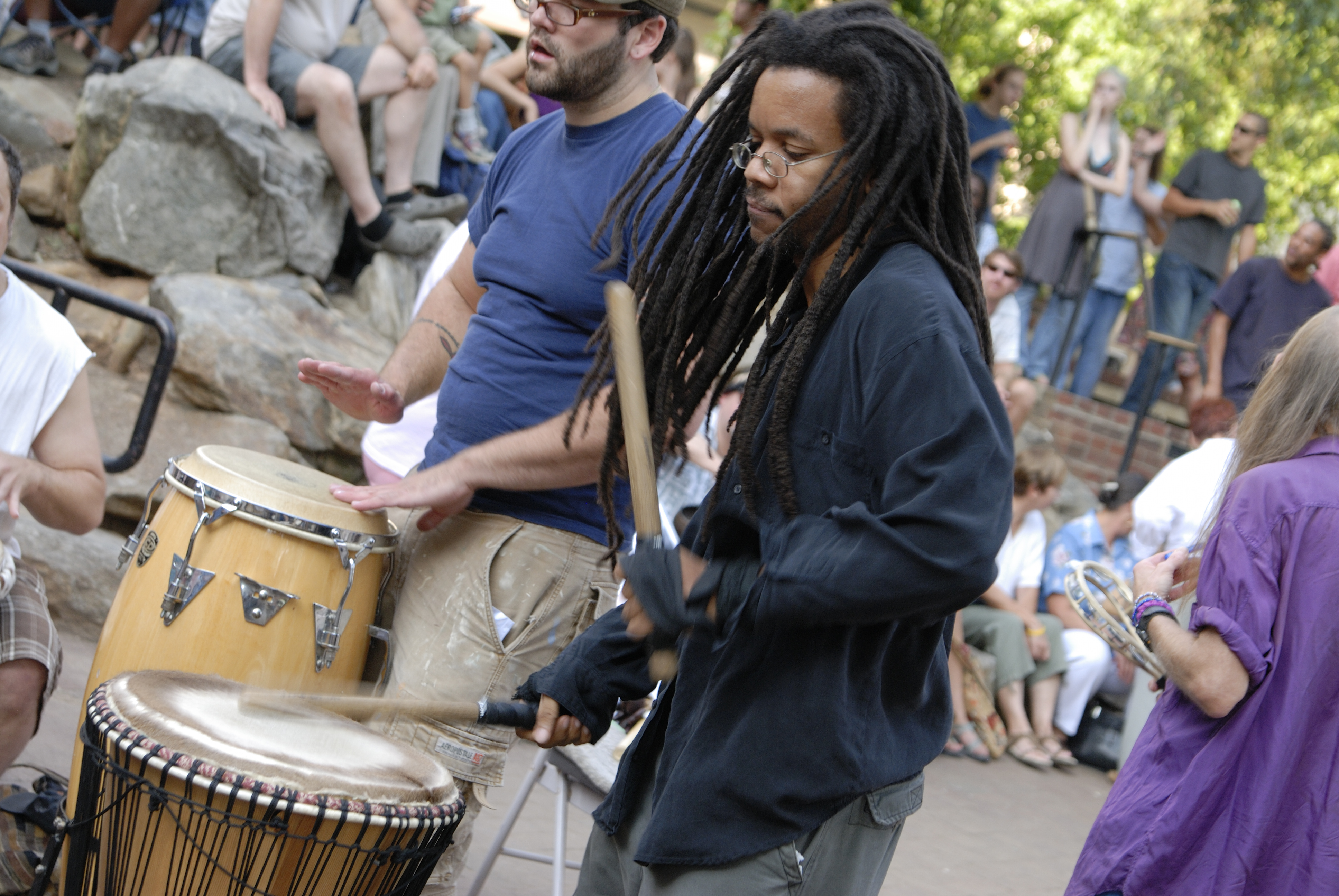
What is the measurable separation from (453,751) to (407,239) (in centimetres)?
505

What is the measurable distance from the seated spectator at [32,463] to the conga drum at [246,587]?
28 cm

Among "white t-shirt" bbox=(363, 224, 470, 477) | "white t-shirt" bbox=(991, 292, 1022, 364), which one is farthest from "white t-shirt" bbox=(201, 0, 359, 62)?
"white t-shirt" bbox=(991, 292, 1022, 364)

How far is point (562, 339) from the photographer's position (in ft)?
8.46

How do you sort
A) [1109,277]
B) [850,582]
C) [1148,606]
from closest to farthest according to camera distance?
[850,582], [1148,606], [1109,277]

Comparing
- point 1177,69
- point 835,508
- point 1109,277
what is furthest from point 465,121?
point 1177,69

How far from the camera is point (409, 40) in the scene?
6.91 metres

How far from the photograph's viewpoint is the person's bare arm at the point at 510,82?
27.9ft

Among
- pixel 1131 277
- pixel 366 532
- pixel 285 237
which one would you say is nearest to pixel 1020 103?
pixel 1131 277

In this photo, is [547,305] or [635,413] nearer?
[635,413]

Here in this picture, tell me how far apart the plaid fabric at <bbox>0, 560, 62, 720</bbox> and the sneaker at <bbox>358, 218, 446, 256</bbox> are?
14.4ft

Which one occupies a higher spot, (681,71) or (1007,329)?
(681,71)

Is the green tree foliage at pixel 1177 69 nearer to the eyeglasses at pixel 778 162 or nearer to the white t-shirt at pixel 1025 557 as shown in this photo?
the white t-shirt at pixel 1025 557

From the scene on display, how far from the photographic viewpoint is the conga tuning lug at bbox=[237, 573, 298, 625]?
2.50m

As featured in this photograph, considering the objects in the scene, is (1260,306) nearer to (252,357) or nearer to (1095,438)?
(1095,438)
